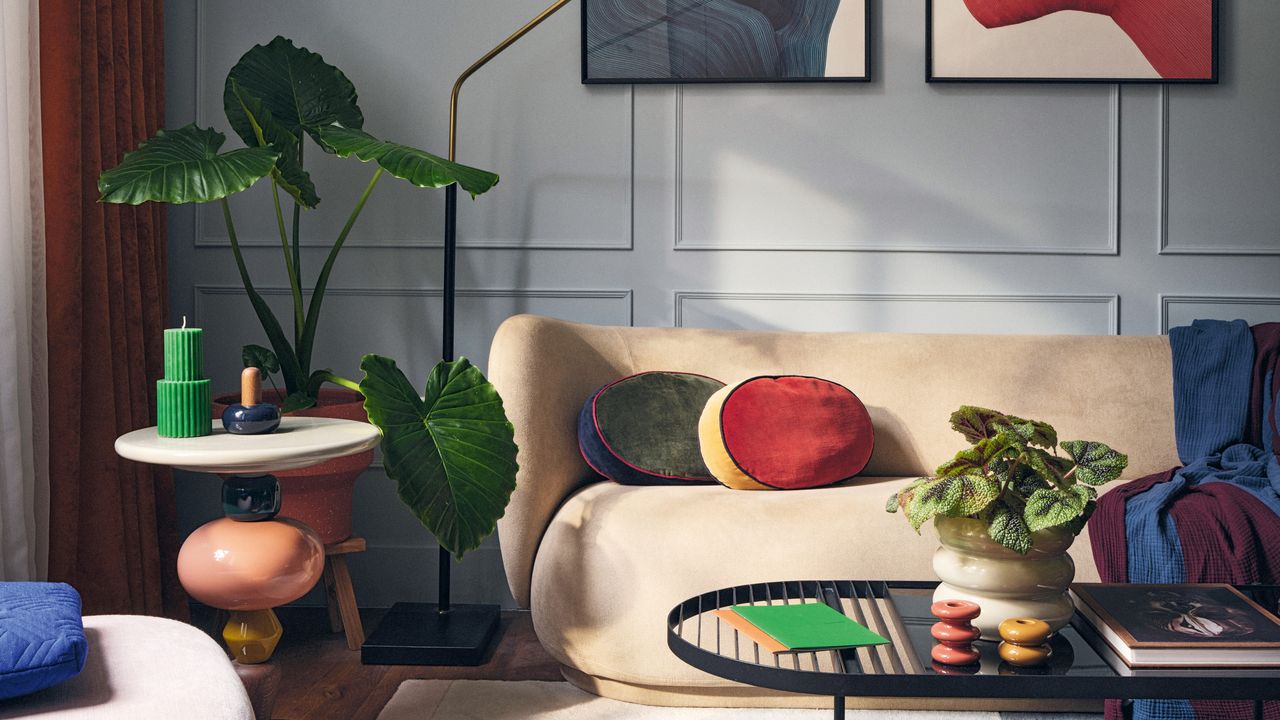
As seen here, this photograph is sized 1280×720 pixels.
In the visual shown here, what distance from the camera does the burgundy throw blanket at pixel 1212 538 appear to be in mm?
1742

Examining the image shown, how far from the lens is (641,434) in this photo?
7.45 feet

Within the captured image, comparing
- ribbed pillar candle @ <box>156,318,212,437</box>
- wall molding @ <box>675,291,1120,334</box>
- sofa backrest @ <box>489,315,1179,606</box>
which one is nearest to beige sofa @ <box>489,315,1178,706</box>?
sofa backrest @ <box>489,315,1179,606</box>

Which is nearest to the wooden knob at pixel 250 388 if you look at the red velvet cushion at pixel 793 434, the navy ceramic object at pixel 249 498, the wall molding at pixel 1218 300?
the navy ceramic object at pixel 249 498

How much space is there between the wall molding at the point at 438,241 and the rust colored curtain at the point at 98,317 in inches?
12.4

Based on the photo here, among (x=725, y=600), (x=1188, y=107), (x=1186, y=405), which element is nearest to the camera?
(x=725, y=600)

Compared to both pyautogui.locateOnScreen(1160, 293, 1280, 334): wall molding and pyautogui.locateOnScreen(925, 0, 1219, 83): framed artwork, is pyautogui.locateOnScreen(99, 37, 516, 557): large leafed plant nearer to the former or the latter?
pyautogui.locateOnScreen(925, 0, 1219, 83): framed artwork

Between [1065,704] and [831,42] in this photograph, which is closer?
[1065,704]

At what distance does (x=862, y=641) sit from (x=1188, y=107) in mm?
2369

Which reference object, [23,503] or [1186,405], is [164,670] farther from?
[1186,405]

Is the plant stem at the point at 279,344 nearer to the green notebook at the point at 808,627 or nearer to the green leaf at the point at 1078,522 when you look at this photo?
the green notebook at the point at 808,627

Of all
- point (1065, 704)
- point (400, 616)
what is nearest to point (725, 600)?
point (1065, 704)

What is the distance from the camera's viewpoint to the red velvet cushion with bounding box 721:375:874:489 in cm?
219

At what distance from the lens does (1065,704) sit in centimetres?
198

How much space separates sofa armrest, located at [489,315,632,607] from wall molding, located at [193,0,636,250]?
0.50 metres
